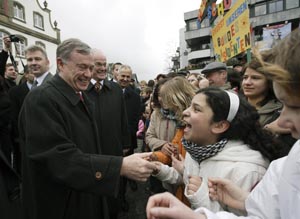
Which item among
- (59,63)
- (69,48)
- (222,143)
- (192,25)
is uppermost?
(192,25)

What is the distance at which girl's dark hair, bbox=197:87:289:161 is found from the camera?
166cm

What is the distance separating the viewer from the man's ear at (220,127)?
1730 millimetres

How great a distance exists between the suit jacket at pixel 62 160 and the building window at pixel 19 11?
90.3 ft

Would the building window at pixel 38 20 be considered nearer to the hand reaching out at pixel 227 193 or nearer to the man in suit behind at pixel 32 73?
the man in suit behind at pixel 32 73

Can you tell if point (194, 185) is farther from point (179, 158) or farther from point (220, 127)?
point (179, 158)

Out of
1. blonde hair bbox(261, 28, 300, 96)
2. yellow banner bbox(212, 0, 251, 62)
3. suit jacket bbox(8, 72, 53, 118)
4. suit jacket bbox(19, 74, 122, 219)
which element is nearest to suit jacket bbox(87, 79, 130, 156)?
suit jacket bbox(19, 74, 122, 219)

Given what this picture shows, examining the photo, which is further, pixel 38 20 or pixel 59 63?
pixel 38 20

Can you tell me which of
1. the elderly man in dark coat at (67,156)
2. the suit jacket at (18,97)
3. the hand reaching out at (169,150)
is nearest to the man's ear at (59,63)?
the elderly man in dark coat at (67,156)

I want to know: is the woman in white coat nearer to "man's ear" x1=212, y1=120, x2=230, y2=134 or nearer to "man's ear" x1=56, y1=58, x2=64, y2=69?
"man's ear" x1=212, y1=120, x2=230, y2=134

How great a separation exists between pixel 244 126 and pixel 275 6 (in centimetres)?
3752

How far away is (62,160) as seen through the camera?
1622mm

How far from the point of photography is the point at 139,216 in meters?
3.75

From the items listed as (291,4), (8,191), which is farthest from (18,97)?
(291,4)

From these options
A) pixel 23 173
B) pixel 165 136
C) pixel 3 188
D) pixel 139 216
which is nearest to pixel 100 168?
pixel 23 173
